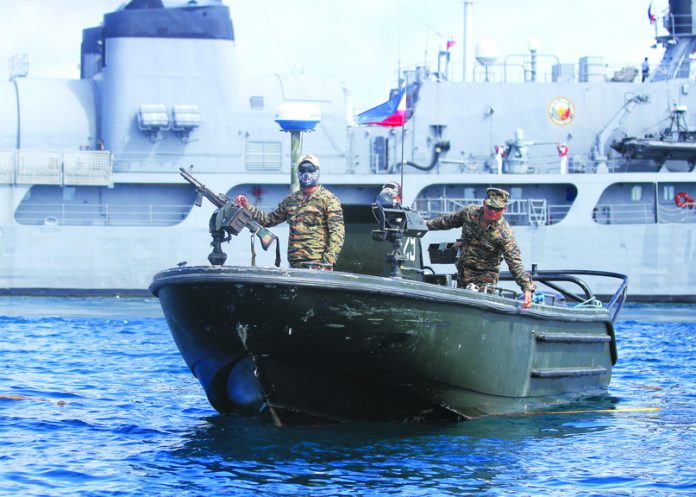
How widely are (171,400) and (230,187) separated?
17.5 metres

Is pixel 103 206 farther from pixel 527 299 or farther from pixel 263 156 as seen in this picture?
pixel 527 299

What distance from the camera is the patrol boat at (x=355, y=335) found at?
31.4 ft

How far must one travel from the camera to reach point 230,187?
2992 centimetres

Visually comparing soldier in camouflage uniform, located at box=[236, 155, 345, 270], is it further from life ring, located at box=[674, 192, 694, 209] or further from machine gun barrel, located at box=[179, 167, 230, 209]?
life ring, located at box=[674, 192, 694, 209]

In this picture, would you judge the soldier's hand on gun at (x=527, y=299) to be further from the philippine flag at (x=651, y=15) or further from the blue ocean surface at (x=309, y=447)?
the philippine flag at (x=651, y=15)

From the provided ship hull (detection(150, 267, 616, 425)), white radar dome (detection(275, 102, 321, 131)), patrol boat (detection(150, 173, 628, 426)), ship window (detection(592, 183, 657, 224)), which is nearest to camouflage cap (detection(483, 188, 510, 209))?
patrol boat (detection(150, 173, 628, 426))

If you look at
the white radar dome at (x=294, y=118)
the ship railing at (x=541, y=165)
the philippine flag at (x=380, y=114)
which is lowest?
the white radar dome at (x=294, y=118)

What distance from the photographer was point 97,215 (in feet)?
99.5

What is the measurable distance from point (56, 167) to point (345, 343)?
68.1 feet

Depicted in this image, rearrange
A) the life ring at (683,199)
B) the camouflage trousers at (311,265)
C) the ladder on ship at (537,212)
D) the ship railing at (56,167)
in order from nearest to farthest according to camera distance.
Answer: the camouflage trousers at (311,265) < the ship railing at (56,167) < the ladder on ship at (537,212) < the life ring at (683,199)

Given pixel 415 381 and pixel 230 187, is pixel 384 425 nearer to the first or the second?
pixel 415 381

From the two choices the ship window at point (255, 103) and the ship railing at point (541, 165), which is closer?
the ship window at point (255, 103)

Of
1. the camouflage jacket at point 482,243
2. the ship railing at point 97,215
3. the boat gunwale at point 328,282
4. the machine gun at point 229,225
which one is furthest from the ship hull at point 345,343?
the ship railing at point 97,215

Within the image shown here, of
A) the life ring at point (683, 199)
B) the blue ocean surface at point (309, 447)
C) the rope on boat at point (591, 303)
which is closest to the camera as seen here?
the blue ocean surface at point (309, 447)
